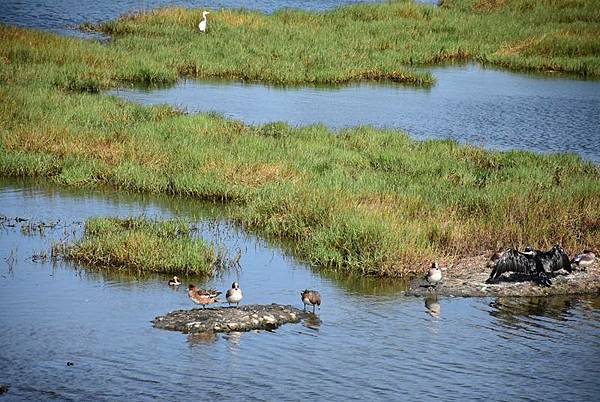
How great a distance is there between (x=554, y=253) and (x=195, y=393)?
7723mm

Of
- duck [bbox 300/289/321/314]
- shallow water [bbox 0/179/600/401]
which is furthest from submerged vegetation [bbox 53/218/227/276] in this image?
duck [bbox 300/289/321/314]

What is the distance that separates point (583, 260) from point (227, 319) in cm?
682

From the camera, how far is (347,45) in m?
47.0

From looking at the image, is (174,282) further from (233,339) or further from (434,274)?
(434,274)

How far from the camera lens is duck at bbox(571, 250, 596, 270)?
19.2 m

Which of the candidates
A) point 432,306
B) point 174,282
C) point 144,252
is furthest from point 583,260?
point 144,252

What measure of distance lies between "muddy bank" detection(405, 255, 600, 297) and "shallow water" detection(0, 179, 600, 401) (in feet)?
0.99

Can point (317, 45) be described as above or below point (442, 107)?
above

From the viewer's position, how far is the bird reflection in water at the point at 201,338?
15.5 meters

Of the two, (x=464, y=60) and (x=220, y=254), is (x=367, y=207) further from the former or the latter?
(x=464, y=60)

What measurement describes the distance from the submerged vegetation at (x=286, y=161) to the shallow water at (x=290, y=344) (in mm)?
1358

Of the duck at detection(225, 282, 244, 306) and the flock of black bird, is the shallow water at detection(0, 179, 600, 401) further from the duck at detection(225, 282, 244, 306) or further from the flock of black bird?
the duck at detection(225, 282, 244, 306)

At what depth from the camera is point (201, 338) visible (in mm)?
15695

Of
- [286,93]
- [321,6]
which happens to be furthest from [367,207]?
[321,6]
